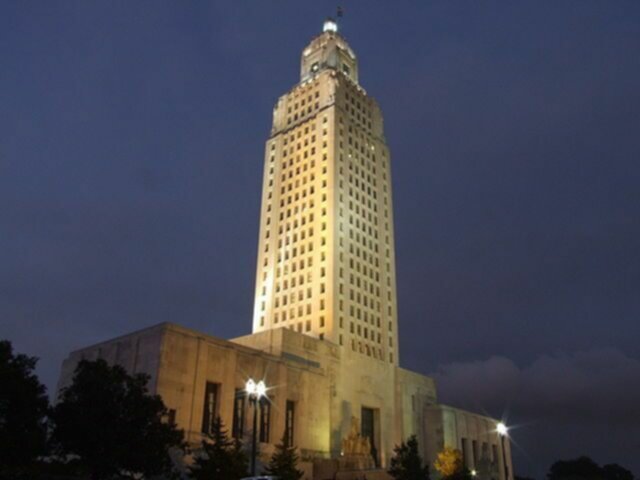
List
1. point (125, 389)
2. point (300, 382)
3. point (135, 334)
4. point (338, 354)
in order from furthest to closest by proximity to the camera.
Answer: point (338, 354), point (300, 382), point (135, 334), point (125, 389)

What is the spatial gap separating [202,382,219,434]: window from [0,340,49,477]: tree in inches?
1005

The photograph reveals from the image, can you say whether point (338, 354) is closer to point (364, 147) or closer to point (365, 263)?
point (365, 263)

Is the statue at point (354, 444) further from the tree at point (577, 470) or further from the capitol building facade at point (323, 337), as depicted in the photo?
the tree at point (577, 470)

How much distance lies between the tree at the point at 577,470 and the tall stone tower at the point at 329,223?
96.6 metres

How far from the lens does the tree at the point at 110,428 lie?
109ft

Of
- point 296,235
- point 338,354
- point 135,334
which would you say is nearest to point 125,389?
point 135,334

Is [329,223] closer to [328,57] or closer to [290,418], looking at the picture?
[290,418]

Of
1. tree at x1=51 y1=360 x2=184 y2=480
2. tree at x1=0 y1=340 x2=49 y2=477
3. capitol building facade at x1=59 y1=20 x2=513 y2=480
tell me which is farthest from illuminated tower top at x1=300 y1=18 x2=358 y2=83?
tree at x1=0 y1=340 x2=49 y2=477

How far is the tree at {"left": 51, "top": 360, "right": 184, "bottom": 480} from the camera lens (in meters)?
33.4

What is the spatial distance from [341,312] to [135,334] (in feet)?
101

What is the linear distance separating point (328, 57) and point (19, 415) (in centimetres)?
8734

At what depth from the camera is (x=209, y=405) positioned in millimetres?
58906

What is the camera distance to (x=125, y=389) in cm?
3641

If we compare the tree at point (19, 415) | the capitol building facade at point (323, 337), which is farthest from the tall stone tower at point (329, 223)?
the tree at point (19, 415)
